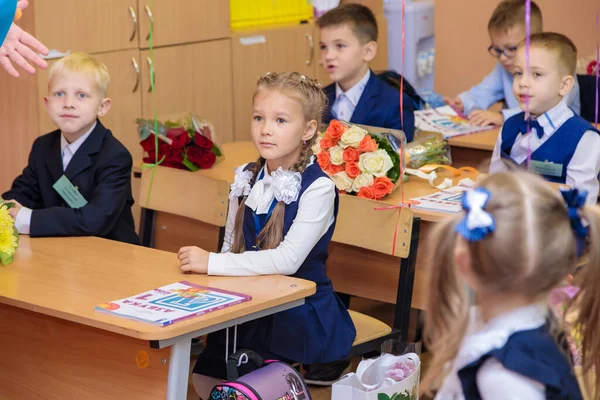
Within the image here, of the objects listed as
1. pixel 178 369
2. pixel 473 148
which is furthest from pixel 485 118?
pixel 178 369

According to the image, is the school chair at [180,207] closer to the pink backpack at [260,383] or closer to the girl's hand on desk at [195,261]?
the girl's hand on desk at [195,261]

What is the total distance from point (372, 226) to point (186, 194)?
773mm

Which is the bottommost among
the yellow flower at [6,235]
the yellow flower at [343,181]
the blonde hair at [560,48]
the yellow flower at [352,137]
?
the yellow flower at [6,235]

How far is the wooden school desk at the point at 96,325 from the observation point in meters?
2.16

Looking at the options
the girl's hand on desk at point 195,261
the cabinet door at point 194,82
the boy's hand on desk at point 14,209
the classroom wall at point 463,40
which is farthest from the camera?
the classroom wall at point 463,40

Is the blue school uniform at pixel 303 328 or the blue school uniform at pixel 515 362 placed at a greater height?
the blue school uniform at pixel 515 362

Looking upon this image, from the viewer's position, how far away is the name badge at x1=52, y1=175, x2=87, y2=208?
10.2ft

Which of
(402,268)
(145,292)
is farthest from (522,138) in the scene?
(145,292)

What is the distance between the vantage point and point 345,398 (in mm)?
2422

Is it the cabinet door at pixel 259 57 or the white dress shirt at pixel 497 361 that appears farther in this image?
the cabinet door at pixel 259 57

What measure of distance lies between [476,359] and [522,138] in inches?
86.6

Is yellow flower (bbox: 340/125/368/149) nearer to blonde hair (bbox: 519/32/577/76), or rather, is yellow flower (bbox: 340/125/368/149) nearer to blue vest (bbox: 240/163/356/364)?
blue vest (bbox: 240/163/356/364)

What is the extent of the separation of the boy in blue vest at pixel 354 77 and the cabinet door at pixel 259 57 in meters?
0.69

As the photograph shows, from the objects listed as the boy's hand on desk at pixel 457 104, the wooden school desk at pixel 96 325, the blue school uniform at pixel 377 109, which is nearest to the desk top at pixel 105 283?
the wooden school desk at pixel 96 325
